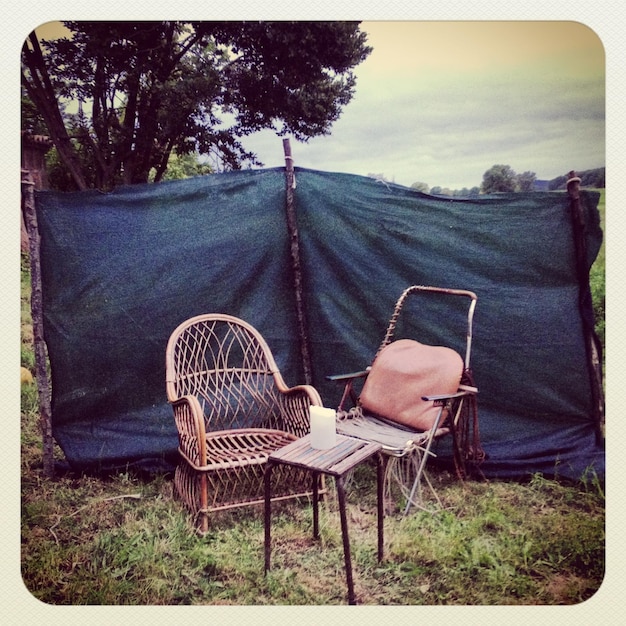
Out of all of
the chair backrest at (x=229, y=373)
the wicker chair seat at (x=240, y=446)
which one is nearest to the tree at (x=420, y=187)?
the chair backrest at (x=229, y=373)

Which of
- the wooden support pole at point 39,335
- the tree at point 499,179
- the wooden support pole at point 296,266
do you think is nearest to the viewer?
the tree at point 499,179

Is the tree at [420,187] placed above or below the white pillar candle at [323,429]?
above

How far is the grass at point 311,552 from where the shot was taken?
2334 mm

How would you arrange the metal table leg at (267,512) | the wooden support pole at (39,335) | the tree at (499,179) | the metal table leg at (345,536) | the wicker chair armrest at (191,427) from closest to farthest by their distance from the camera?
the metal table leg at (345,536), the metal table leg at (267,512), the wicker chair armrest at (191,427), the tree at (499,179), the wooden support pole at (39,335)

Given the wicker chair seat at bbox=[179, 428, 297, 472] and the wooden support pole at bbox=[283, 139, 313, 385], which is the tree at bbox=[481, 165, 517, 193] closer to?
the wooden support pole at bbox=[283, 139, 313, 385]

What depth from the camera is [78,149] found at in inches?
103

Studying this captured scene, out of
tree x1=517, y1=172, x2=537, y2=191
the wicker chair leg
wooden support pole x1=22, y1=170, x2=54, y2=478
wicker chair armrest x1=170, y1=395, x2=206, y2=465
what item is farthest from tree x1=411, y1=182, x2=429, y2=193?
wooden support pole x1=22, y1=170, x2=54, y2=478

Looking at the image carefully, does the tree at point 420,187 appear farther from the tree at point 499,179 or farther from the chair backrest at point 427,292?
the chair backrest at point 427,292

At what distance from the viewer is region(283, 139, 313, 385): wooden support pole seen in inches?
124

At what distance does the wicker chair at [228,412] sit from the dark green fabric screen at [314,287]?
158 millimetres

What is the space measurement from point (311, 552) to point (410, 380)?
1000 millimetres

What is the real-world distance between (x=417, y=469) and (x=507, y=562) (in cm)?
59

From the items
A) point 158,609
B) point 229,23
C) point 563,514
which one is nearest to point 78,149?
point 229,23

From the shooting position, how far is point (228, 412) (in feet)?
10.4
